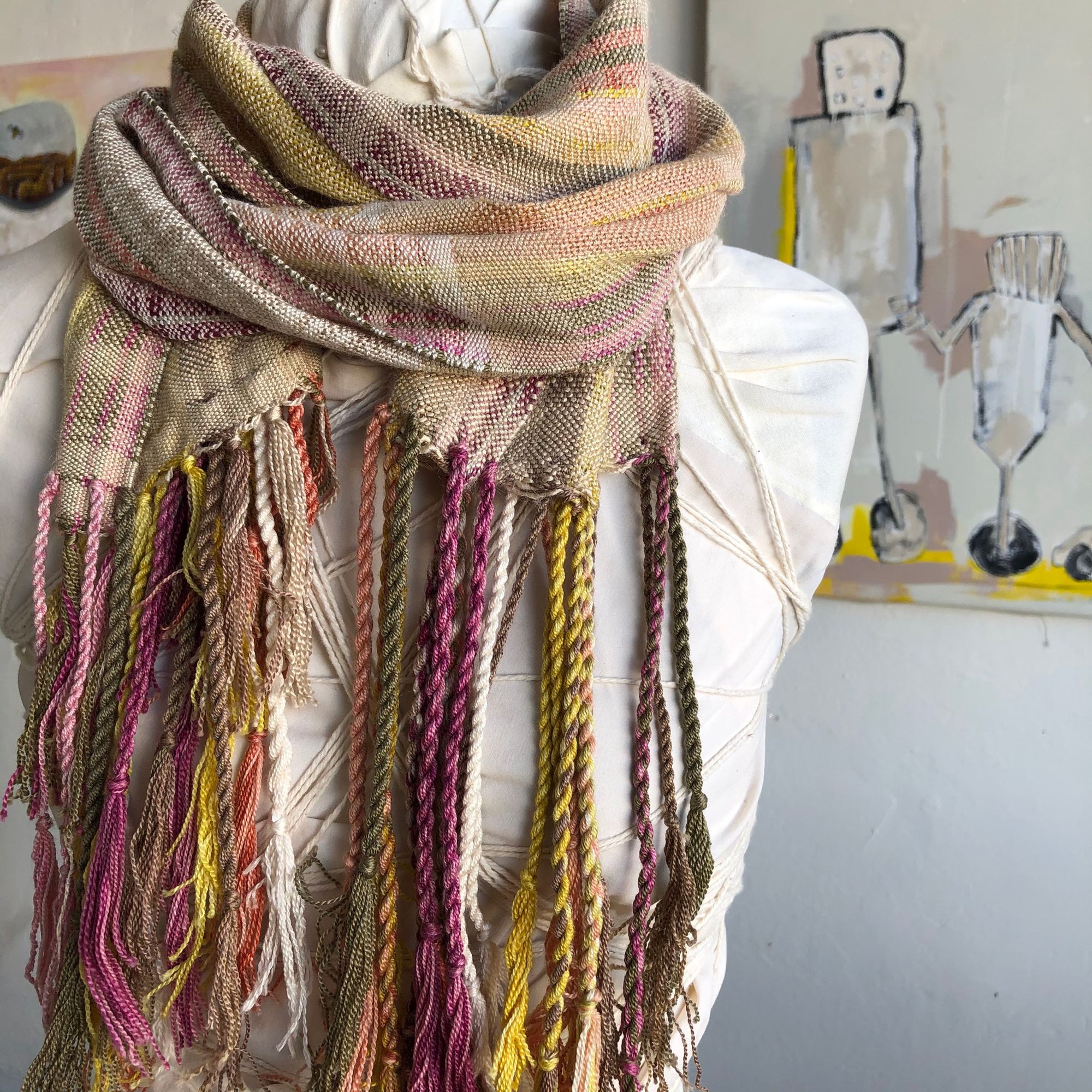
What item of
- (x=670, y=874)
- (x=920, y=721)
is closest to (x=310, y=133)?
(x=670, y=874)

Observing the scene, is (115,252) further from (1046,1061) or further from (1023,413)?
(1046,1061)

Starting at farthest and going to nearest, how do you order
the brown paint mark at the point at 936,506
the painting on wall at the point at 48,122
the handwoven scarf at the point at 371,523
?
the painting on wall at the point at 48,122, the brown paint mark at the point at 936,506, the handwoven scarf at the point at 371,523

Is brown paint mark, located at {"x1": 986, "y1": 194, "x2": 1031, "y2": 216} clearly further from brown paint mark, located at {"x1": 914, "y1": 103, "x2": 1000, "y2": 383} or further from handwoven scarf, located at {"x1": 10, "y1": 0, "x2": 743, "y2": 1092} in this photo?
handwoven scarf, located at {"x1": 10, "y1": 0, "x2": 743, "y2": 1092}

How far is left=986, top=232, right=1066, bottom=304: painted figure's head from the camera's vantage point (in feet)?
3.35

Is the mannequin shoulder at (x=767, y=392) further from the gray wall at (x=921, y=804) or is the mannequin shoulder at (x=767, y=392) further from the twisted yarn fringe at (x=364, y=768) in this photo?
the gray wall at (x=921, y=804)

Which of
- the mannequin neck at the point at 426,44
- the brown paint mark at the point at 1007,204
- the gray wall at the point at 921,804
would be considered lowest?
the gray wall at the point at 921,804

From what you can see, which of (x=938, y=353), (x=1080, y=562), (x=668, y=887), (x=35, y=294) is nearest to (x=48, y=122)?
(x=35, y=294)

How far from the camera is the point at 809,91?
1082 millimetres

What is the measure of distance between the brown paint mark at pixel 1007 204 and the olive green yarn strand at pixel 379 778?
2.66 feet

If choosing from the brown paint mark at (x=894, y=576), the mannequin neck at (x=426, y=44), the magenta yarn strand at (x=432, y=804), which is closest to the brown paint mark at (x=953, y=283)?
the brown paint mark at (x=894, y=576)

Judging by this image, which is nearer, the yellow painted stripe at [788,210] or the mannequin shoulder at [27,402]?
the mannequin shoulder at [27,402]

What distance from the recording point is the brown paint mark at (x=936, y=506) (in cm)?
112

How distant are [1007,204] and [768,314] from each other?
60cm

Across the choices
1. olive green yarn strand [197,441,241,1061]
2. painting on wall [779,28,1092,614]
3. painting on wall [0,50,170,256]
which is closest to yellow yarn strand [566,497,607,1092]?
olive green yarn strand [197,441,241,1061]
